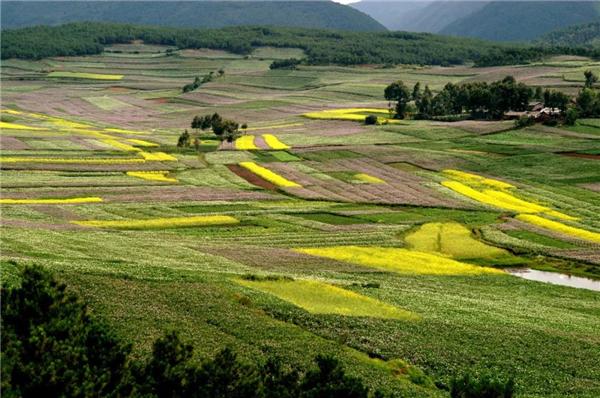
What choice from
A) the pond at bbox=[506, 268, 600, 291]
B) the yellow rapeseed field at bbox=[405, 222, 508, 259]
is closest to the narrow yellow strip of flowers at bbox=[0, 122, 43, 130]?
A: the yellow rapeseed field at bbox=[405, 222, 508, 259]

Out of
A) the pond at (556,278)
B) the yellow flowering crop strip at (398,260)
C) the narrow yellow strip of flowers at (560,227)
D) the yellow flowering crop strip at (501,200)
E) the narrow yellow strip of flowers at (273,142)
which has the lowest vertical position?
the pond at (556,278)

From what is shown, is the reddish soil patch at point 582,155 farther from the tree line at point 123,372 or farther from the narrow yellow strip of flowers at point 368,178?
the tree line at point 123,372

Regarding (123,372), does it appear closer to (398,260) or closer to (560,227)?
(398,260)

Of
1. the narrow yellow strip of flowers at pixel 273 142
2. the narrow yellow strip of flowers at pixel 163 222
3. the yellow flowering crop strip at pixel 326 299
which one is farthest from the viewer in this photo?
the narrow yellow strip of flowers at pixel 273 142

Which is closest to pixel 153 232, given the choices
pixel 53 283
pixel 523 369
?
pixel 53 283

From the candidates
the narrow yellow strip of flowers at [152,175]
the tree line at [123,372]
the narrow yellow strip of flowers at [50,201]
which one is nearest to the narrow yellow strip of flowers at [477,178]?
the narrow yellow strip of flowers at [152,175]
